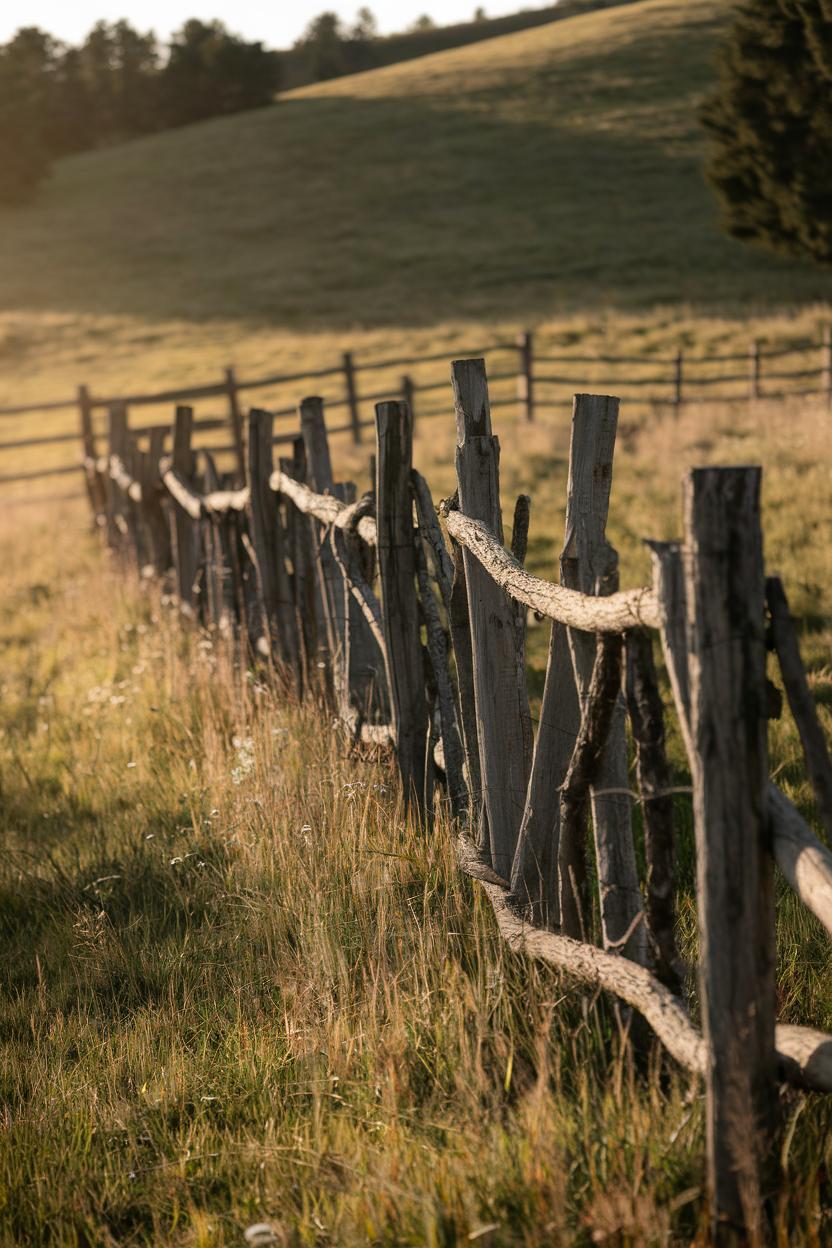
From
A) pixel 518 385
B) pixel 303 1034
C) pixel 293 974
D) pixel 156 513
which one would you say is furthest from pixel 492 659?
pixel 518 385

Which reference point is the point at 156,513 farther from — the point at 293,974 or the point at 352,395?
the point at 352,395

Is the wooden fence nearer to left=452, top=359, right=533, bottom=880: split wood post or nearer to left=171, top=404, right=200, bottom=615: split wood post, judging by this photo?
left=452, top=359, right=533, bottom=880: split wood post

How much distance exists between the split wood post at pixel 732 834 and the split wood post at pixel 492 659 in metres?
1.31

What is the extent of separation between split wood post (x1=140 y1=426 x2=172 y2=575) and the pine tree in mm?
18135

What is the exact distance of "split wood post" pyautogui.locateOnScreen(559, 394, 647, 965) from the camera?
252 cm

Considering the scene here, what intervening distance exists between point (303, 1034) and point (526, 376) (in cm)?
1566

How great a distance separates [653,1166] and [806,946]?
1.20m

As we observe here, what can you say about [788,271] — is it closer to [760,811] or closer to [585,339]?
[585,339]

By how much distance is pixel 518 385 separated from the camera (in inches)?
746

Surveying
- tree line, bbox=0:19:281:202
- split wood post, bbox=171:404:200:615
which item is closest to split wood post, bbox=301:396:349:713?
split wood post, bbox=171:404:200:615

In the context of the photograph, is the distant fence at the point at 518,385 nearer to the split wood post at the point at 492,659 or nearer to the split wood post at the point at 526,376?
the split wood post at the point at 526,376

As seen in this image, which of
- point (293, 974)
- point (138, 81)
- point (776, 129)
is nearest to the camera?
point (293, 974)

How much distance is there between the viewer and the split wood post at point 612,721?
252 centimetres

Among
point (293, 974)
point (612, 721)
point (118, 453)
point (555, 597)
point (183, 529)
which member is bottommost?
point (293, 974)
